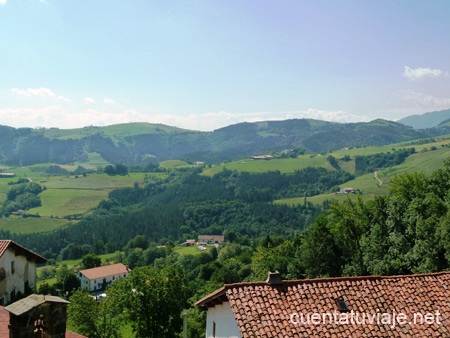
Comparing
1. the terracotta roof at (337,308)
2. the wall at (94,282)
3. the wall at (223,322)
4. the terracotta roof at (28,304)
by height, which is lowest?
the wall at (94,282)

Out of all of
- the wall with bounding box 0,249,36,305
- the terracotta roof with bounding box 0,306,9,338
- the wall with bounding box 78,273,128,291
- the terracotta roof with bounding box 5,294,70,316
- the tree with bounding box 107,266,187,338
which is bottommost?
the wall with bounding box 78,273,128,291

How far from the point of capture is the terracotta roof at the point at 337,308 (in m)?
18.3

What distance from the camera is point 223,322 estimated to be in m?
20.8

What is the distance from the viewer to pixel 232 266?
102812 millimetres

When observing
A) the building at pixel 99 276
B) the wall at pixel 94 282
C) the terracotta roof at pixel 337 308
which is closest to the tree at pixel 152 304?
the terracotta roof at pixel 337 308

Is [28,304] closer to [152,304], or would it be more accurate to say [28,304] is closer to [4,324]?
[4,324]

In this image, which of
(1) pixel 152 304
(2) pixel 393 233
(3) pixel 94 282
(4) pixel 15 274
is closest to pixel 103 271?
(3) pixel 94 282

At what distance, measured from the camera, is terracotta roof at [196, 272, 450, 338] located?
1827 centimetres

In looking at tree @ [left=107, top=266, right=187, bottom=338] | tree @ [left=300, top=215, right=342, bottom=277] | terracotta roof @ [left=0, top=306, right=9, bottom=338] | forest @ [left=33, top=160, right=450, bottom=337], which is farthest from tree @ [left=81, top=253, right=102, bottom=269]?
terracotta roof @ [left=0, top=306, right=9, bottom=338]

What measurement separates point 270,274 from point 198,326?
27.4m

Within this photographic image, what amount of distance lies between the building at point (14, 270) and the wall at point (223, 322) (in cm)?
1891

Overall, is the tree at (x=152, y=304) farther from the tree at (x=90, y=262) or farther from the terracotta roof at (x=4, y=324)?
the tree at (x=90, y=262)

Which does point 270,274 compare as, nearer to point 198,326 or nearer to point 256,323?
point 256,323

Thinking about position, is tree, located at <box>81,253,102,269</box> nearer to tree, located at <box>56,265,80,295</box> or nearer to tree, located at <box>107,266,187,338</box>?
tree, located at <box>56,265,80,295</box>
